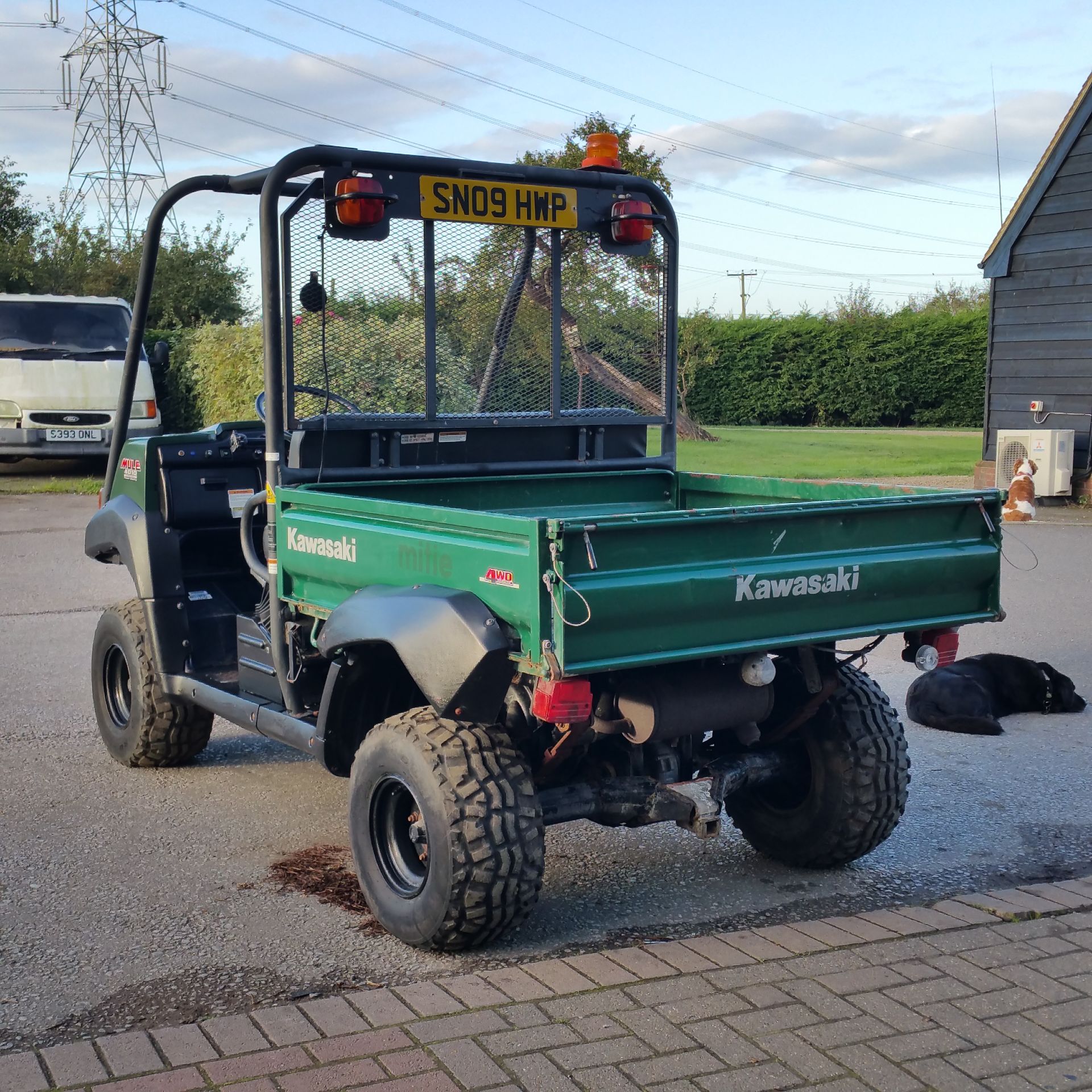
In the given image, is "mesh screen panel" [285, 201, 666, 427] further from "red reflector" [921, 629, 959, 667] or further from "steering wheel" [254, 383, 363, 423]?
"red reflector" [921, 629, 959, 667]

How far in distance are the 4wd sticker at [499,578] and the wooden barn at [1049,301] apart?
1359cm

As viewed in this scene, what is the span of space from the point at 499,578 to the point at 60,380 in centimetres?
1407

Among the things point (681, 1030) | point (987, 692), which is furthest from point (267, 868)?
point (987, 692)

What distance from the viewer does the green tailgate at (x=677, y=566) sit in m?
3.30

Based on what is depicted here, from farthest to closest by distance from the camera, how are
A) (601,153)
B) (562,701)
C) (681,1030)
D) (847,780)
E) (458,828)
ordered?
(601,153) < (847,780) < (458,828) < (562,701) < (681,1030)

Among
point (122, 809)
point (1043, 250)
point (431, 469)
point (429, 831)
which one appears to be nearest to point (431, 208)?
point (431, 469)

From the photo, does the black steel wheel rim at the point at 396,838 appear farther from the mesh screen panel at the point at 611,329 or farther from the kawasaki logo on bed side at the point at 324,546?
the mesh screen panel at the point at 611,329

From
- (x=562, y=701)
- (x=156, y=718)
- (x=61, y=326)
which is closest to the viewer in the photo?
(x=562, y=701)

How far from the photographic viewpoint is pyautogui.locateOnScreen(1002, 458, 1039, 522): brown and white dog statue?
1410 cm

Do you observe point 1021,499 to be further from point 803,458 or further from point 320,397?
point 320,397

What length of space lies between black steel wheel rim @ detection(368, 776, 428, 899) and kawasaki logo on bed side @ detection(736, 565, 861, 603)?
1.15m

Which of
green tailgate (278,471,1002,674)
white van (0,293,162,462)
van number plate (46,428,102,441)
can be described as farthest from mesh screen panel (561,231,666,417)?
van number plate (46,428,102,441)

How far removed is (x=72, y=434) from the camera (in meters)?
16.2

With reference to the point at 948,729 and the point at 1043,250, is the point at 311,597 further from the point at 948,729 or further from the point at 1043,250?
the point at 1043,250
